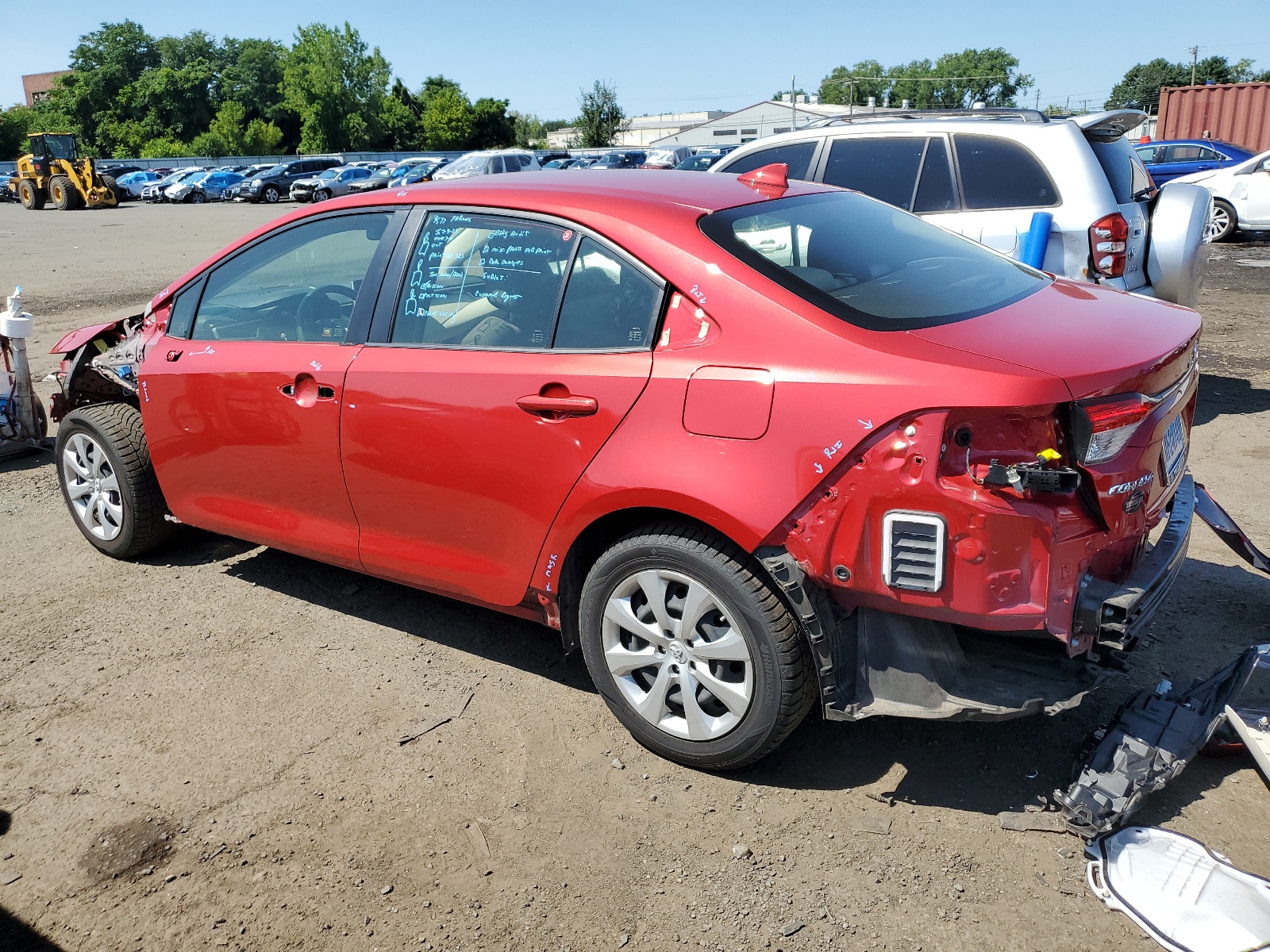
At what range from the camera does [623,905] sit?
2551 millimetres

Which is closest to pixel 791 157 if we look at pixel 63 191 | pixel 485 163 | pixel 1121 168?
pixel 1121 168

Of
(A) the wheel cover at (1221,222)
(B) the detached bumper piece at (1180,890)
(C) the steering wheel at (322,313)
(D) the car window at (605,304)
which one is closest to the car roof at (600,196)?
(D) the car window at (605,304)

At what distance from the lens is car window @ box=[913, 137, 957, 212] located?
20.6 ft

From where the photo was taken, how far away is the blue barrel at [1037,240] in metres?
5.76

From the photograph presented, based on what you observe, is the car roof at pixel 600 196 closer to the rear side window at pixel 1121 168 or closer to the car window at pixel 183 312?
the car window at pixel 183 312

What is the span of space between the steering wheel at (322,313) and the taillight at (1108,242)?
430 centimetres

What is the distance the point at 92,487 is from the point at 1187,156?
68.6ft

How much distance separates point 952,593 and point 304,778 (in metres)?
2.03

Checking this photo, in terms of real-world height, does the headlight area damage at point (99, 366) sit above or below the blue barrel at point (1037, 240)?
below

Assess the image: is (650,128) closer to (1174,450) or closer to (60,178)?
(60,178)

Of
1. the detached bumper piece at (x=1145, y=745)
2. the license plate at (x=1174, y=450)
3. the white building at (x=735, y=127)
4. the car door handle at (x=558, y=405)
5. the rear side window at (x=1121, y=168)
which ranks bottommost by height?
the detached bumper piece at (x=1145, y=745)

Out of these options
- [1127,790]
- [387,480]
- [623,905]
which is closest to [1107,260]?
[1127,790]

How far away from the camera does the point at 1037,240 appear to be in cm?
577

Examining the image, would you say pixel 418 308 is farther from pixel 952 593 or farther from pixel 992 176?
pixel 992 176
